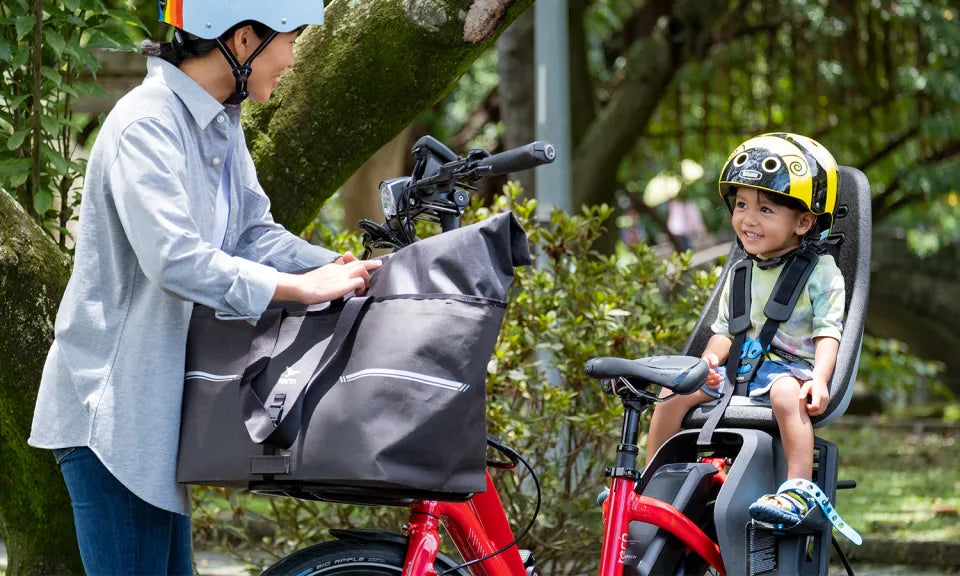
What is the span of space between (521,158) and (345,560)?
37.2 inches

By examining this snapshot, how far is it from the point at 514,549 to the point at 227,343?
0.90m

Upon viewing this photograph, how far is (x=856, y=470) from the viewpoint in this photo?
32.3ft

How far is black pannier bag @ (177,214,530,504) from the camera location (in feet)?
7.61

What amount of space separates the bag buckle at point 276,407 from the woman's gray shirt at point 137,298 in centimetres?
17

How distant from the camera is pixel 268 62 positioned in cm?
264

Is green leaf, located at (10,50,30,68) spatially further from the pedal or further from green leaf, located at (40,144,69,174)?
the pedal

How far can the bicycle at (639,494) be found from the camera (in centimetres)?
274

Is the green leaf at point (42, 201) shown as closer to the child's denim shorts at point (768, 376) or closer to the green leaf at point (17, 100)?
the green leaf at point (17, 100)

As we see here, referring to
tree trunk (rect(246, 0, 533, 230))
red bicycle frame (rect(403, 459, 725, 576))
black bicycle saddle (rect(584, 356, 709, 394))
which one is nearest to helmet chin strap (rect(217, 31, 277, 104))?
red bicycle frame (rect(403, 459, 725, 576))

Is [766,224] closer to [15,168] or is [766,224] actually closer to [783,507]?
[783,507]

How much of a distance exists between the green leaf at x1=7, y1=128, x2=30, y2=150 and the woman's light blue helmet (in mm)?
1460

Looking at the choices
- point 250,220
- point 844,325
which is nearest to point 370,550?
point 250,220

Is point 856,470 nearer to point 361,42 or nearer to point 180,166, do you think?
point 361,42

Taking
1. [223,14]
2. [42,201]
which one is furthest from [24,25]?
[223,14]
